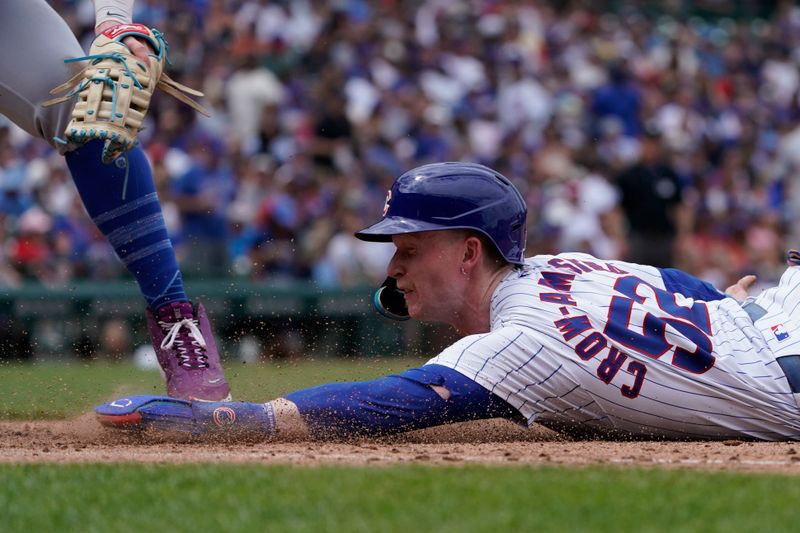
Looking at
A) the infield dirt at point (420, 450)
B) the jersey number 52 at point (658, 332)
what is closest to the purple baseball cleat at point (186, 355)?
the infield dirt at point (420, 450)

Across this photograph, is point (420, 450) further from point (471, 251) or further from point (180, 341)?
point (180, 341)

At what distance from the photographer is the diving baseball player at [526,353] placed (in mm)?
4605

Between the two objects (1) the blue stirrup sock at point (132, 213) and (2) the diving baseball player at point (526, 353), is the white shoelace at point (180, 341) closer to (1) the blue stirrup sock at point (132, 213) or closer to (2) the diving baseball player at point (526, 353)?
(1) the blue stirrup sock at point (132, 213)

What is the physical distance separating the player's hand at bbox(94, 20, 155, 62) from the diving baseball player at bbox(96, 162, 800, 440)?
1118 millimetres

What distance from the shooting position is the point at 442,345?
1173cm

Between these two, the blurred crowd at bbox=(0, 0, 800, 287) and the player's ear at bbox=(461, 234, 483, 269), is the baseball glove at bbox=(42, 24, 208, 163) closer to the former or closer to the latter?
the player's ear at bbox=(461, 234, 483, 269)

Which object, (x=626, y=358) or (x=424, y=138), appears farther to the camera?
(x=424, y=138)

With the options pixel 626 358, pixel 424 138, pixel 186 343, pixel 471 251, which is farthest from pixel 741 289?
pixel 424 138

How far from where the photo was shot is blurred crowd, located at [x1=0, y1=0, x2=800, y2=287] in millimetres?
11898

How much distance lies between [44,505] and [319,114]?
1009cm

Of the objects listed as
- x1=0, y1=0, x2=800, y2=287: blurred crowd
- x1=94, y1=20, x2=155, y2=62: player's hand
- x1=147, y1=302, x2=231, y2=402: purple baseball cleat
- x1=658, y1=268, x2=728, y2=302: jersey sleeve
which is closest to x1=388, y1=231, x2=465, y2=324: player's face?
x1=147, y1=302, x2=231, y2=402: purple baseball cleat

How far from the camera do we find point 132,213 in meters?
5.16

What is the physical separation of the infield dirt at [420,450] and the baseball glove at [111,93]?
1103 mm

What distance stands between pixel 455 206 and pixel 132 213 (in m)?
1.32
